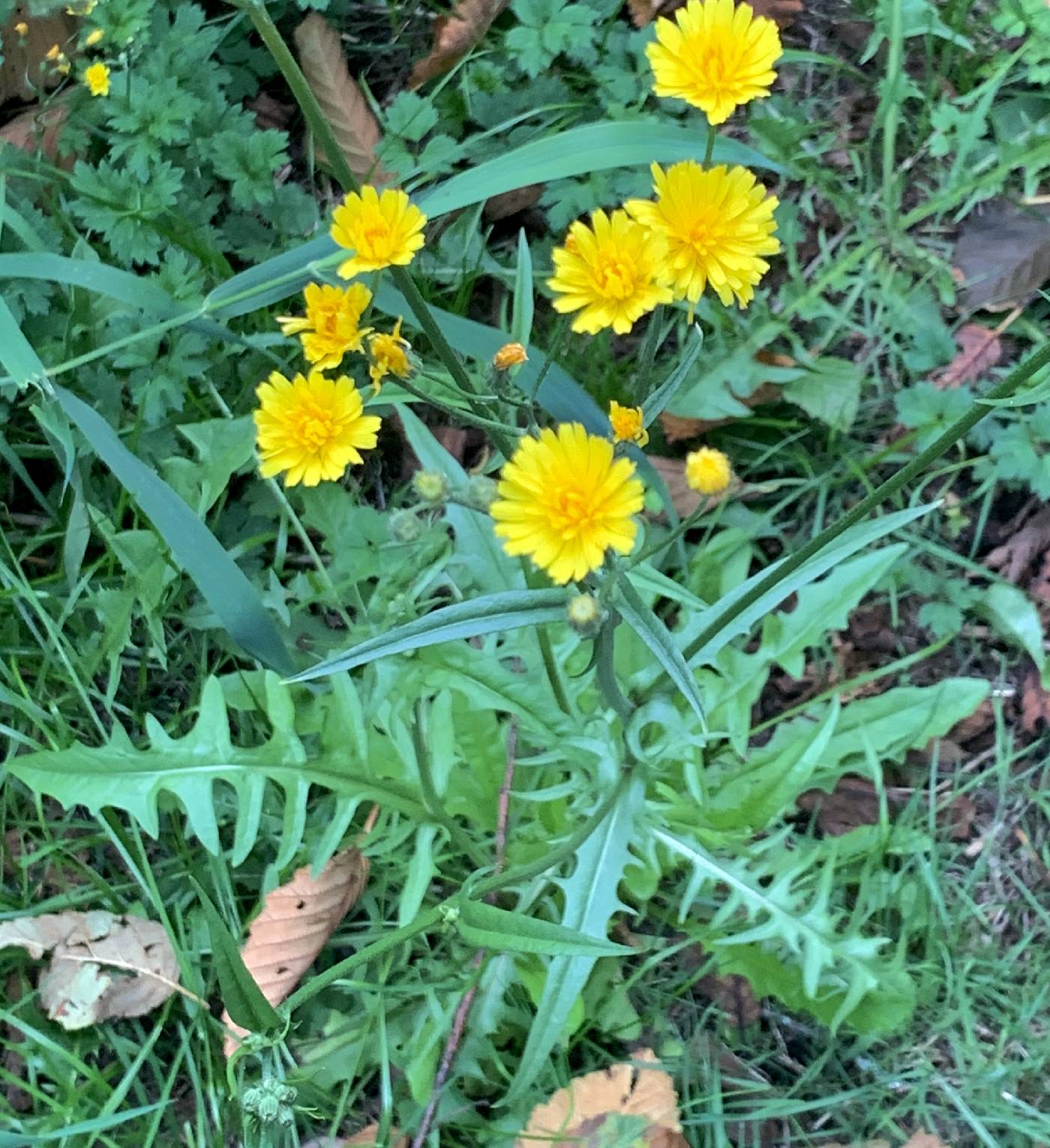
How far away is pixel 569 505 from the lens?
3.14 ft

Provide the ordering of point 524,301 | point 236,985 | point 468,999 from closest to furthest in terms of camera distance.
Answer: point 236,985
point 524,301
point 468,999

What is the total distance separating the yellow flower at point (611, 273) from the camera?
1064mm

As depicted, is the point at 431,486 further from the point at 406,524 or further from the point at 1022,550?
the point at 1022,550

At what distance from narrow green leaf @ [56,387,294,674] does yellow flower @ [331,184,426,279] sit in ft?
2.36

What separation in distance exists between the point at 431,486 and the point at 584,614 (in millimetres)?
208

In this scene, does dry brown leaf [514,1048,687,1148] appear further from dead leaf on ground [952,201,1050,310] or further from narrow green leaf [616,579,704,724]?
dead leaf on ground [952,201,1050,310]

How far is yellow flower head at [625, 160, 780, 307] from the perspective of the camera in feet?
3.51

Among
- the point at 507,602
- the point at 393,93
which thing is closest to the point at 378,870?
the point at 507,602

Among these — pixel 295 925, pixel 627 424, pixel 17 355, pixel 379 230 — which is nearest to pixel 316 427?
pixel 379 230

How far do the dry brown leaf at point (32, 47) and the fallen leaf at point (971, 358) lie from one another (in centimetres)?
184

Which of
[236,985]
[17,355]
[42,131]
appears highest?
[42,131]

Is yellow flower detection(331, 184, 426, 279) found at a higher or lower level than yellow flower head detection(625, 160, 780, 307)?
higher

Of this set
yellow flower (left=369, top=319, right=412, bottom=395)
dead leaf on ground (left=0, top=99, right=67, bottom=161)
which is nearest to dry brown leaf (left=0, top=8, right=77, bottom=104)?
dead leaf on ground (left=0, top=99, right=67, bottom=161)

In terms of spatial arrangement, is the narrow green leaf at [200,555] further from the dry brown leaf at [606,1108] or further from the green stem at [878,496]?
the dry brown leaf at [606,1108]
